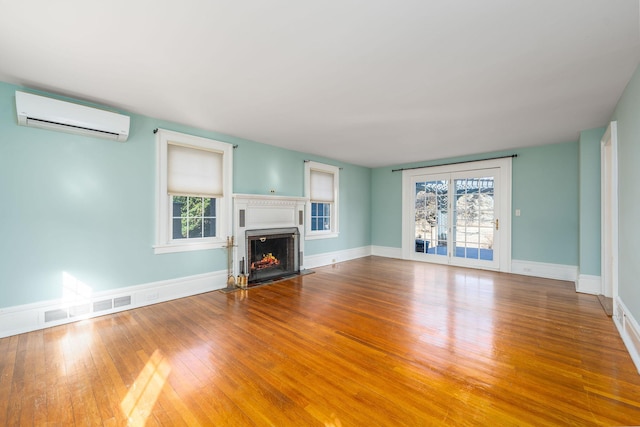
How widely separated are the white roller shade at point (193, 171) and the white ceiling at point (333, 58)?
0.50 meters

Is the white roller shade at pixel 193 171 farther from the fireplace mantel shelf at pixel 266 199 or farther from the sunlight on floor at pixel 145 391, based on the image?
the sunlight on floor at pixel 145 391

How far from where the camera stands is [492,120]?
12.1ft

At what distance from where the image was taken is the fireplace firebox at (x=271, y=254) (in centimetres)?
461

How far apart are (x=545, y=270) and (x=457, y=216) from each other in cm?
182

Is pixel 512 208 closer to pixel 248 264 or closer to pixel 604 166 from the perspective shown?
pixel 604 166

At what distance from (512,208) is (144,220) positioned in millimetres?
6460

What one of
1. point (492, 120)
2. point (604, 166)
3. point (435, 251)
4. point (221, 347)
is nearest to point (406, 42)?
point (492, 120)

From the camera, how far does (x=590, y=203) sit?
3912 millimetres

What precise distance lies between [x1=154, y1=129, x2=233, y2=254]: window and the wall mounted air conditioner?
0.56m

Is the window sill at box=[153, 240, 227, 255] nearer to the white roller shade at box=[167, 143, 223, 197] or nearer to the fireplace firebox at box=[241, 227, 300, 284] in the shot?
the fireplace firebox at box=[241, 227, 300, 284]

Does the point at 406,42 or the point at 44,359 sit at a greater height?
the point at 406,42

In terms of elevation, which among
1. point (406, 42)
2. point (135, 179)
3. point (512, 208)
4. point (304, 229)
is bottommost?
point (304, 229)

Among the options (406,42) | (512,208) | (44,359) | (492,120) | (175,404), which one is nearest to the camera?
(175,404)

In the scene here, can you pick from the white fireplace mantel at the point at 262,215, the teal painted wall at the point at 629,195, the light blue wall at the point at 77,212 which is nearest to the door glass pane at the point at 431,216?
the white fireplace mantel at the point at 262,215
